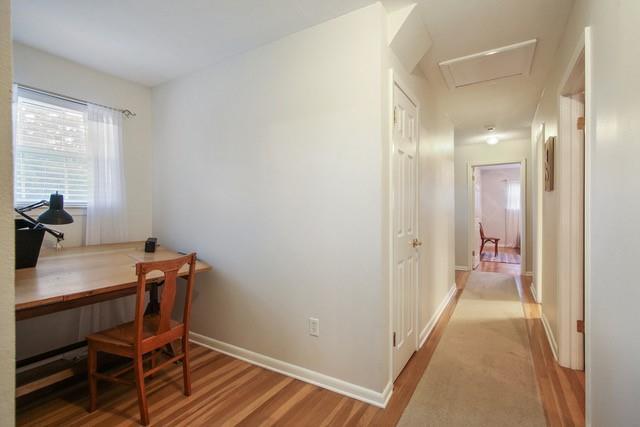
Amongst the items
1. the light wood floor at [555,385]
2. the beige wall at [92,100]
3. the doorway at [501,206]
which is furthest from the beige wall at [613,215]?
the doorway at [501,206]

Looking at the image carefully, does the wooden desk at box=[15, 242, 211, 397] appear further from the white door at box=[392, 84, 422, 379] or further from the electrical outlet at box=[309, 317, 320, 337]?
the white door at box=[392, 84, 422, 379]

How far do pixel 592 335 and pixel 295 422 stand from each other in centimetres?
160

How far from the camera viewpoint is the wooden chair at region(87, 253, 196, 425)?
1708 mm

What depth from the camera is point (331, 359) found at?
203 centimetres

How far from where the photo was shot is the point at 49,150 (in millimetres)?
2480

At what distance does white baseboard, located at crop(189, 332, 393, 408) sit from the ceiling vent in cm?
259

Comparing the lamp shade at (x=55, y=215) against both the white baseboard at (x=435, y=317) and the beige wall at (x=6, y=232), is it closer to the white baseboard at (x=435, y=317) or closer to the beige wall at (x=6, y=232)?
the beige wall at (x=6, y=232)

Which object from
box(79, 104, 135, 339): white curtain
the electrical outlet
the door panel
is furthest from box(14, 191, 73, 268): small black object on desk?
Answer: the door panel

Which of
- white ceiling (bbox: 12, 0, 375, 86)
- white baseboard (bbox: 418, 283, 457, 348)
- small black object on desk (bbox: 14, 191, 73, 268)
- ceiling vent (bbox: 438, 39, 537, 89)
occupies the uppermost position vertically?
white ceiling (bbox: 12, 0, 375, 86)

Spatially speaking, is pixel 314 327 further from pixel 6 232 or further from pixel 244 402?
pixel 6 232

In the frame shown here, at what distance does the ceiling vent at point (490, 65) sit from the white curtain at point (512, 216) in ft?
24.1

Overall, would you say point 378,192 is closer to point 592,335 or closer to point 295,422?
point 592,335

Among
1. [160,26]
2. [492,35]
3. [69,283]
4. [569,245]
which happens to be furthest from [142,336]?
[492,35]

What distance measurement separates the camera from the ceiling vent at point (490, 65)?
7.81 ft
